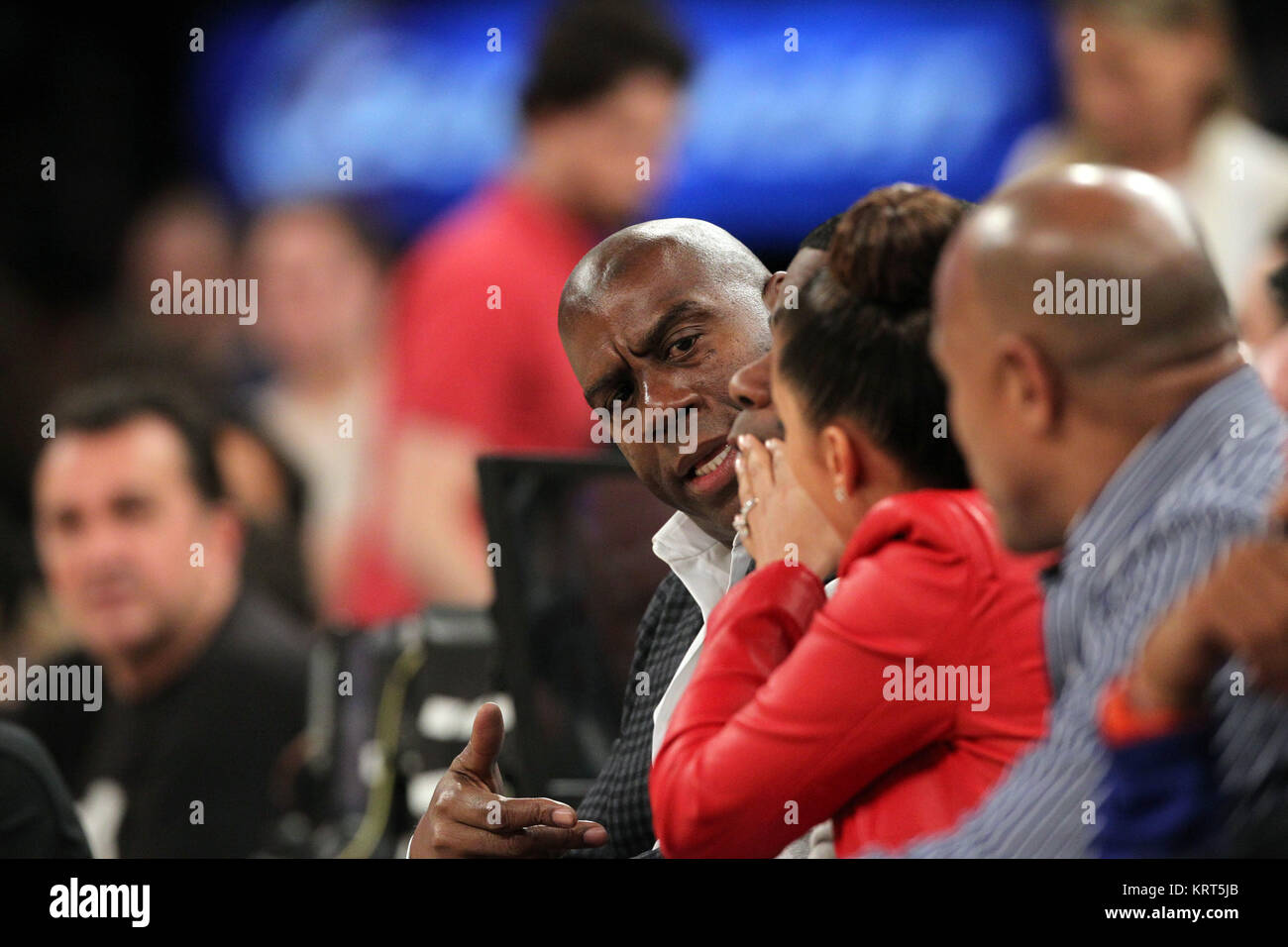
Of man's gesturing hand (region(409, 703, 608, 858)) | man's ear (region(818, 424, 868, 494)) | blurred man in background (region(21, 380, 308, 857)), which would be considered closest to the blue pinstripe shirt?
man's ear (region(818, 424, 868, 494))

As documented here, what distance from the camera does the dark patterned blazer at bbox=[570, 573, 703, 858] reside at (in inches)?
76.3

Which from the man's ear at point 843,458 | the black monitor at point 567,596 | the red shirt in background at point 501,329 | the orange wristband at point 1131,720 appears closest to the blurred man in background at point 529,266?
the red shirt in background at point 501,329

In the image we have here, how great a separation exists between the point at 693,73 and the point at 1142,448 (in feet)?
9.45

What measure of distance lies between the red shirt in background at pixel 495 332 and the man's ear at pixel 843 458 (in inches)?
87.6

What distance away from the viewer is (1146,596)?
3.52 ft

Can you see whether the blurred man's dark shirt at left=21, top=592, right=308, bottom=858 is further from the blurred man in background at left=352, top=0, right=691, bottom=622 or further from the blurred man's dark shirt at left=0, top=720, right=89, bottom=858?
the blurred man's dark shirt at left=0, top=720, right=89, bottom=858

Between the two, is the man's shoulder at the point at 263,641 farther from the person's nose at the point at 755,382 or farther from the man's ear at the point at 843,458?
the man's ear at the point at 843,458

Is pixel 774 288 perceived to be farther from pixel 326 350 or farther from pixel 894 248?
pixel 326 350

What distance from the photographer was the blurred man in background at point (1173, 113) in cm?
325

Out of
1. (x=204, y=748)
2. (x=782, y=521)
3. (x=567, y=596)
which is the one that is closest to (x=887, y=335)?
(x=782, y=521)
